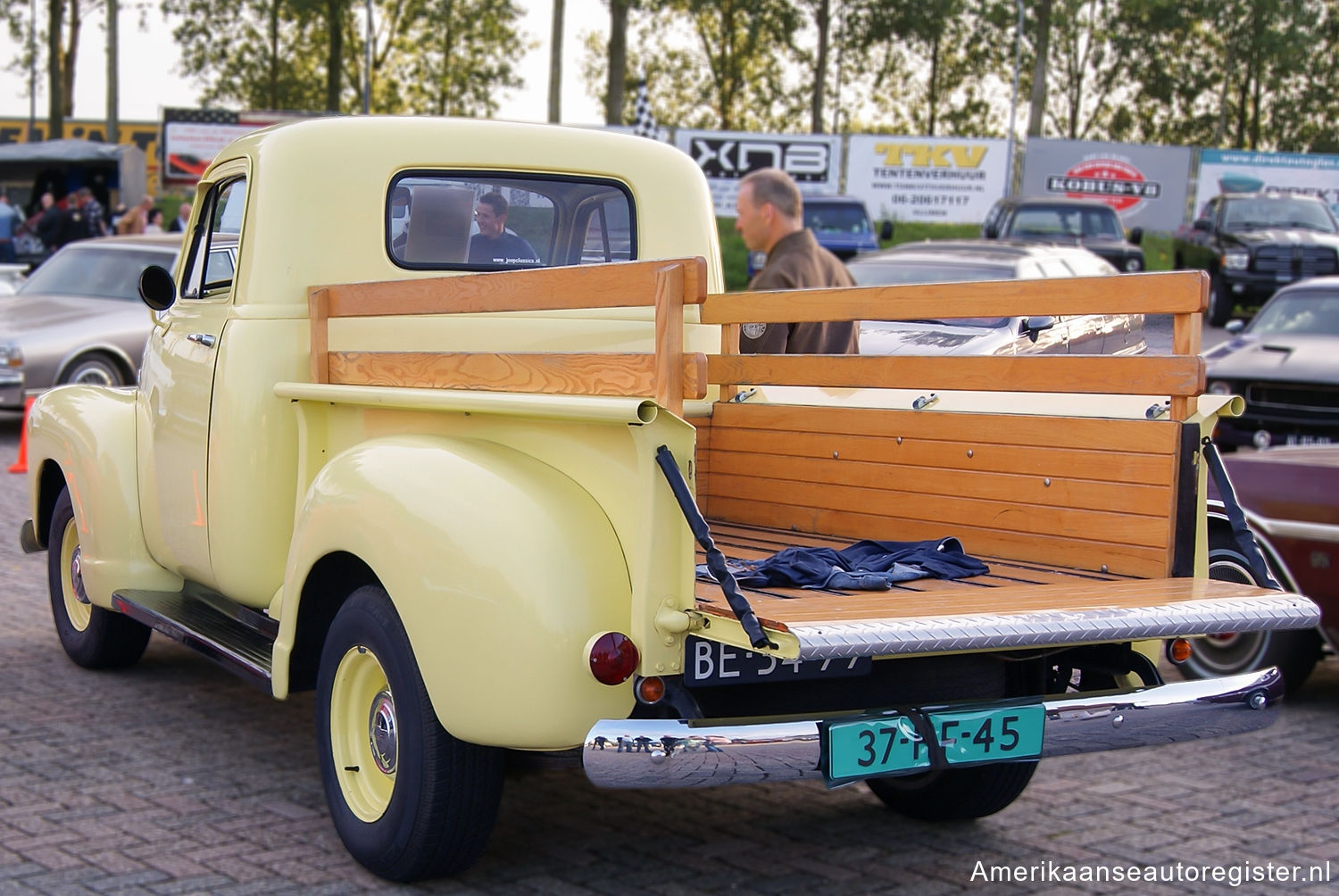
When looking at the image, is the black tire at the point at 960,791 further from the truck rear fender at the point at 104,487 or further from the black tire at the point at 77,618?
the black tire at the point at 77,618

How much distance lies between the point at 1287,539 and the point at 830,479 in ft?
6.80

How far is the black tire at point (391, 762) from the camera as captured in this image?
11.0 feet

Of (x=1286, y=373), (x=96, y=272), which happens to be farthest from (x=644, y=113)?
(x=1286, y=373)

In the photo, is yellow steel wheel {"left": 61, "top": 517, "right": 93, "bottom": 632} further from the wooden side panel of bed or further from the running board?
the wooden side panel of bed

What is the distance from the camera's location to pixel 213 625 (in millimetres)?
4645

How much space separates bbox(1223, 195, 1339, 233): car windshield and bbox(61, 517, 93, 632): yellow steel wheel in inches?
757

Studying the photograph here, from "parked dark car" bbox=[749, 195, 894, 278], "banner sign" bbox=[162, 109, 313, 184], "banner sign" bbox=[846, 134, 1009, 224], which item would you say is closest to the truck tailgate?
"parked dark car" bbox=[749, 195, 894, 278]

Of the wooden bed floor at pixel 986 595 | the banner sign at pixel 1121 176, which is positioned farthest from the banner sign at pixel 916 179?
the wooden bed floor at pixel 986 595

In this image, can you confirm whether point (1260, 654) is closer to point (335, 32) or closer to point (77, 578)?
point (77, 578)

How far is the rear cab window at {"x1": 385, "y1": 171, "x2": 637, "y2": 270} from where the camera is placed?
15.4ft

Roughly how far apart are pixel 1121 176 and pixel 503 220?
88.3 ft

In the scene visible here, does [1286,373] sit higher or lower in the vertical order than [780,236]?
lower

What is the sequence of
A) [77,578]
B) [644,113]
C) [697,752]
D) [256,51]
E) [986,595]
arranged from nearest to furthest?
[697,752]
[986,595]
[77,578]
[644,113]
[256,51]

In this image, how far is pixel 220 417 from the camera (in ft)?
14.4
